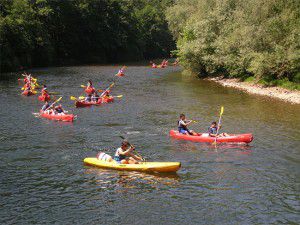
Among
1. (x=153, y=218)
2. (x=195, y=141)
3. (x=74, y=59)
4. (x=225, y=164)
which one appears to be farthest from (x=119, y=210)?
(x=74, y=59)

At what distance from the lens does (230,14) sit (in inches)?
1916

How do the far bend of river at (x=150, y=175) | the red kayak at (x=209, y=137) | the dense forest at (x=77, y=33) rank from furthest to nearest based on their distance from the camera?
the dense forest at (x=77, y=33), the red kayak at (x=209, y=137), the far bend of river at (x=150, y=175)

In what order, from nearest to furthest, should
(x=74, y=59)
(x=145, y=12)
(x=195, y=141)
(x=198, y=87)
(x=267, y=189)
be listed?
(x=267, y=189)
(x=195, y=141)
(x=198, y=87)
(x=74, y=59)
(x=145, y=12)

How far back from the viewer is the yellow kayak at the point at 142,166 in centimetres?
1842

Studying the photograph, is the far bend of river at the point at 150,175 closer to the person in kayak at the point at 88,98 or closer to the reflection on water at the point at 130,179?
the reflection on water at the point at 130,179

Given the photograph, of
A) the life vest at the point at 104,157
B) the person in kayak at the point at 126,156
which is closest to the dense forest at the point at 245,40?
the person in kayak at the point at 126,156

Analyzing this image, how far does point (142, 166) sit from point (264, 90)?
80.1 ft

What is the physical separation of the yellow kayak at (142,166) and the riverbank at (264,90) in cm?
1927

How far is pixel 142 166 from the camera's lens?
1884 cm

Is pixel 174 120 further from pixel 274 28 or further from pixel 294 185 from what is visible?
pixel 274 28

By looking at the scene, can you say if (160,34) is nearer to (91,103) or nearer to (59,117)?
(91,103)

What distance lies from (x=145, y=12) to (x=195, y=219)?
9739 cm

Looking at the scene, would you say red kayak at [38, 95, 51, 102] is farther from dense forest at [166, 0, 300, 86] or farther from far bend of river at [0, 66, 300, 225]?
dense forest at [166, 0, 300, 86]

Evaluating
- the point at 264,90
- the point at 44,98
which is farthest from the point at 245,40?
the point at 44,98
